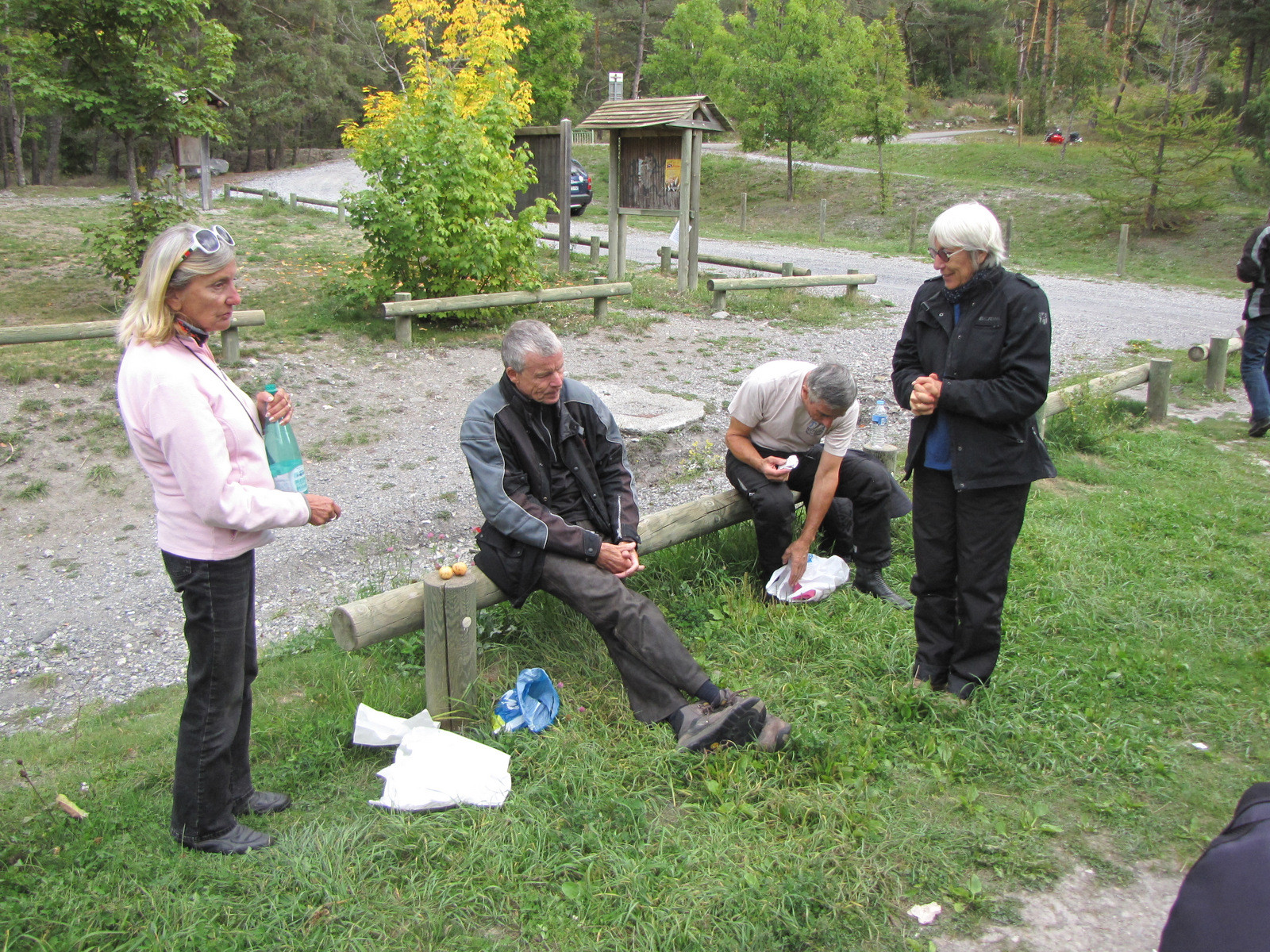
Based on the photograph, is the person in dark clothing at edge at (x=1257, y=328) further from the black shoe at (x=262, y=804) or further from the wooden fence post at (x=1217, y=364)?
the black shoe at (x=262, y=804)

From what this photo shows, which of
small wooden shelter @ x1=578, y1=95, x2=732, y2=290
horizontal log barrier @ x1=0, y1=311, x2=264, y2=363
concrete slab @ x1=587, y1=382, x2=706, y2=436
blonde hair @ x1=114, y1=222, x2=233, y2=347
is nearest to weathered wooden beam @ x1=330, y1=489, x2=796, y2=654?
blonde hair @ x1=114, y1=222, x2=233, y2=347

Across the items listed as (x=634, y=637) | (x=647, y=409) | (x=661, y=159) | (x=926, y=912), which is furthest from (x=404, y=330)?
(x=926, y=912)

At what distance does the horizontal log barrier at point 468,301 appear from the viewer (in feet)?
31.8

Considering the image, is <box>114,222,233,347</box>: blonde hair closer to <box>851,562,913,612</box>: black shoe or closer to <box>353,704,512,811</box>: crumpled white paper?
<box>353,704,512,811</box>: crumpled white paper

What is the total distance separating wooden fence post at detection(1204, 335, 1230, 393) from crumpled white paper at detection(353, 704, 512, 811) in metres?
8.49

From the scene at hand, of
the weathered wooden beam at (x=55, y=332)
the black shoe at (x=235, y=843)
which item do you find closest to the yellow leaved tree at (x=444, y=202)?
the weathered wooden beam at (x=55, y=332)

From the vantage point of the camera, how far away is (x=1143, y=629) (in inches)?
166

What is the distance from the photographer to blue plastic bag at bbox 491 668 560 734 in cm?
340

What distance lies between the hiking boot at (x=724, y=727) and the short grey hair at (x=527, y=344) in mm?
1417

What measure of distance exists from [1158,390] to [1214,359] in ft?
5.31

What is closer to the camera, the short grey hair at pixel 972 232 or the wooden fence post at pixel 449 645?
the short grey hair at pixel 972 232

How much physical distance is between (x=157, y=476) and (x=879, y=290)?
13.6 meters

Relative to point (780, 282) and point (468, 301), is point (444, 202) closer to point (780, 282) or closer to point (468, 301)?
point (468, 301)

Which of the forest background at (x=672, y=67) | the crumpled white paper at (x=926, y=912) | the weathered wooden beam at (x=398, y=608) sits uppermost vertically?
the forest background at (x=672, y=67)
